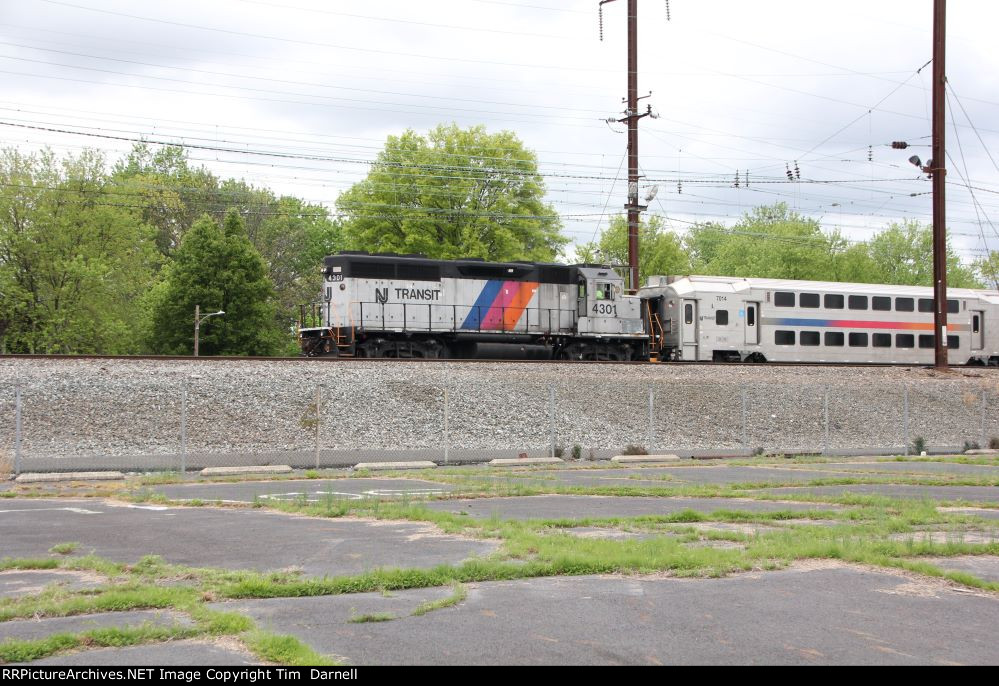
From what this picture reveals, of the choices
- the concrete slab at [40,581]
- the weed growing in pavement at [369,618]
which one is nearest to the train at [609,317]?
the concrete slab at [40,581]

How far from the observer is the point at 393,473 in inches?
777

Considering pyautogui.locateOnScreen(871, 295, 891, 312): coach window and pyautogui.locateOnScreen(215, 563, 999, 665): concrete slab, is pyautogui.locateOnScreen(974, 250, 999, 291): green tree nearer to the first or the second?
pyautogui.locateOnScreen(871, 295, 891, 312): coach window

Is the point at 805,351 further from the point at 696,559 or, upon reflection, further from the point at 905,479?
the point at 696,559

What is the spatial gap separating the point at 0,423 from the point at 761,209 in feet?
306

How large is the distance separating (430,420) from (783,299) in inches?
858

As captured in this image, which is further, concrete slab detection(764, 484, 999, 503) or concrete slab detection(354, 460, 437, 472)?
concrete slab detection(354, 460, 437, 472)

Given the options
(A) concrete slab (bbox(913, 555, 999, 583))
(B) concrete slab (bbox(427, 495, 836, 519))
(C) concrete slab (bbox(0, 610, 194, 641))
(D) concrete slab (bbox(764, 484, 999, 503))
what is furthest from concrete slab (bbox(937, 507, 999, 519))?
(C) concrete slab (bbox(0, 610, 194, 641))

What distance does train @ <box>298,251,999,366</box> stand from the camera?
32375 millimetres

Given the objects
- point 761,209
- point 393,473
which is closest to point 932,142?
point 393,473

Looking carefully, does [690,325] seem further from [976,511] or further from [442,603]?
[442,603]

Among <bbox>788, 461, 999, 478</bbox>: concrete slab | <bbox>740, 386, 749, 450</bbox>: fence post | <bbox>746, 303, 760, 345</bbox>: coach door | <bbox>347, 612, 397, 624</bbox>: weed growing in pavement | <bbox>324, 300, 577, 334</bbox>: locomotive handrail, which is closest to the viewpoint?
<bbox>347, 612, 397, 624</bbox>: weed growing in pavement

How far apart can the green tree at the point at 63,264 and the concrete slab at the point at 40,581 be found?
1996 inches

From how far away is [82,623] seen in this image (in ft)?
22.1

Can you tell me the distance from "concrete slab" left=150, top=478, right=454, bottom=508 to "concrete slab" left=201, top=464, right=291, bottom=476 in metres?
1.59
